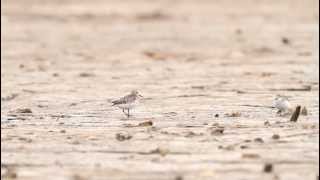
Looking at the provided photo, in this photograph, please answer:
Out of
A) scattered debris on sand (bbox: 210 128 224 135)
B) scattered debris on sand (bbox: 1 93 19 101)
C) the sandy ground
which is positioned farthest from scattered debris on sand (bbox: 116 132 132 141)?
Result: scattered debris on sand (bbox: 1 93 19 101)

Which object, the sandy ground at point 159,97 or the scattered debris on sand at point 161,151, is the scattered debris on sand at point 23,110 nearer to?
the sandy ground at point 159,97

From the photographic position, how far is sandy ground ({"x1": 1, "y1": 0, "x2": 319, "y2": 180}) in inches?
328

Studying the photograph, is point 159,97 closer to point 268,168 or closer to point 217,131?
point 217,131

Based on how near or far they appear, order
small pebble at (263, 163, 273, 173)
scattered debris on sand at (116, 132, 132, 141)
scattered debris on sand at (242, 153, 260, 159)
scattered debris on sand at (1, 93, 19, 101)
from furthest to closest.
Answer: scattered debris on sand at (1, 93, 19, 101)
scattered debris on sand at (116, 132, 132, 141)
scattered debris on sand at (242, 153, 260, 159)
small pebble at (263, 163, 273, 173)

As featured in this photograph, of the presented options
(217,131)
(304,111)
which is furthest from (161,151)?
(304,111)

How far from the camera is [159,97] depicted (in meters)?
13.4

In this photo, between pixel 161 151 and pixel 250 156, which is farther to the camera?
pixel 161 151

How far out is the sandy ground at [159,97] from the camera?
8336mm

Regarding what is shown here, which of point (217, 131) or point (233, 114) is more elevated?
point (233, 114)

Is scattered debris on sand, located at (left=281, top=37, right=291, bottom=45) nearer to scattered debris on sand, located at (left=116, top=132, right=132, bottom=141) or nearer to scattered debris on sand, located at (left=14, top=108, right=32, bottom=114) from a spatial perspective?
scattered debris on sand, located at (left=14, top=108, right=32, bottom=114)

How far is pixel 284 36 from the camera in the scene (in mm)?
25078

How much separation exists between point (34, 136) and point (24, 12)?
23977mm

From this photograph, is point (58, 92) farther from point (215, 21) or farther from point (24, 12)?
point (24, 12)

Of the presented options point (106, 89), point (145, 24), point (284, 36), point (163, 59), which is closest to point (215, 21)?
point (145, 24)
